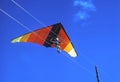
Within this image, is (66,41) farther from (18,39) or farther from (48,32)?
(18,39)

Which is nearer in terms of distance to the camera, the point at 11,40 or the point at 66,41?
the point at 11,40

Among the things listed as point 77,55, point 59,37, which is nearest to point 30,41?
point 59,37

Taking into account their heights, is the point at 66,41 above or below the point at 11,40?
above

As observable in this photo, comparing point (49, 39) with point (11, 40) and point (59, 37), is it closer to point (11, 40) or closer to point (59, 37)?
point (59, 37)

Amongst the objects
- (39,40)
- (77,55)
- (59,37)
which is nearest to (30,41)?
(39,40)

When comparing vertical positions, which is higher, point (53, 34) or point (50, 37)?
point (53, 34)

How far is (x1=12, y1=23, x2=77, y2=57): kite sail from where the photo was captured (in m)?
18.9

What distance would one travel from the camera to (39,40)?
19.8 m

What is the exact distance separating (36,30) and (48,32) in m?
0.83

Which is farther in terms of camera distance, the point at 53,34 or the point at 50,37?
the point at 50,37

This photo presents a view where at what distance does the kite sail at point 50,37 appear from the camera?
1888 cm

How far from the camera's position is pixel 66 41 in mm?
19891

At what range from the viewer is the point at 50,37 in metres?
19.6

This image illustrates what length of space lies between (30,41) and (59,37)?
1.94 metres
